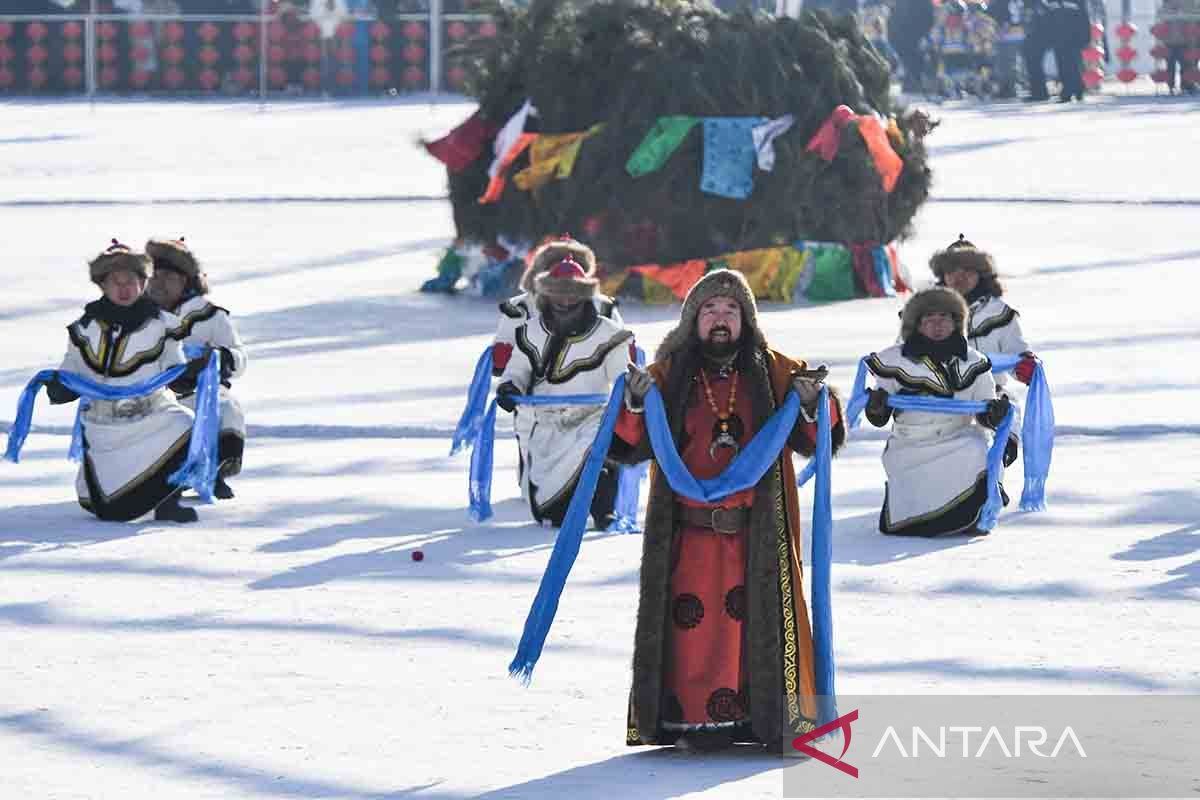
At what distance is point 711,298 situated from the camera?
752cm

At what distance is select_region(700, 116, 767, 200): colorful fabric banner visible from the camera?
62.2 ft

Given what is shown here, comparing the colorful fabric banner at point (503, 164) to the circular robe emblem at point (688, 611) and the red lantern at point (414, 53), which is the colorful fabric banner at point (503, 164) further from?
the red lantern at point (414, 53)

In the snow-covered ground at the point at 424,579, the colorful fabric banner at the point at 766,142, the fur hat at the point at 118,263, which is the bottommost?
the snow-covered ground at the point at 424,579

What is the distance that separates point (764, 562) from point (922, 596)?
8.05 feet

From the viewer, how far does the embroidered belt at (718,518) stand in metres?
7.54

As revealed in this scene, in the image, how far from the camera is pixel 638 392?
294 inches

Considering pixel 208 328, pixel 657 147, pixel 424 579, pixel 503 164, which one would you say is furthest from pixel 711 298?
pixel 503 164

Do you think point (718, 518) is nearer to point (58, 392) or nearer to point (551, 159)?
point (58, 392)

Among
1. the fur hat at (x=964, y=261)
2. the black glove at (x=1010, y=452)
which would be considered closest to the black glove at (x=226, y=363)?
the fur hat at (x=964, y=261)

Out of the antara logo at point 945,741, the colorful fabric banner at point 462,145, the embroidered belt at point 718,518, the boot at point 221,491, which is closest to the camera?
the antara logo at point 945,741

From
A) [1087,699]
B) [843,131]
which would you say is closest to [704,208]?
[843,131]

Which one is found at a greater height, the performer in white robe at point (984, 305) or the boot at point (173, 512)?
the performer in white robe at point (984, 305)

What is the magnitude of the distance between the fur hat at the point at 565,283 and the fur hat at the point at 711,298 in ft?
12.1

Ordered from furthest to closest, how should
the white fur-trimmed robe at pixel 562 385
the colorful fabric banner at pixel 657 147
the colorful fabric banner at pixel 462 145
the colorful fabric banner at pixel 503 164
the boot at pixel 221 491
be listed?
the colorful fabric banner at pixel 462 145 → the colorful fabric banner at pixel 503 164 → the colorful fabric banner at pixel 657 147 → the boot at pixel 221 491 → the white fur-trimmed robe at pixel 562 385
